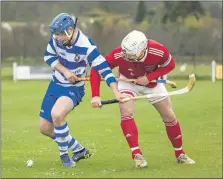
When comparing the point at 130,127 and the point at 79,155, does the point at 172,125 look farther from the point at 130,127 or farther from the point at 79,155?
the point at 79,155

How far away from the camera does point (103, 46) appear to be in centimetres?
5144

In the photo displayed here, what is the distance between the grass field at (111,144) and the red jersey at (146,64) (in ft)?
3.90

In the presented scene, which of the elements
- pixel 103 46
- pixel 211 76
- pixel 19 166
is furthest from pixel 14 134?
pixel 103 46

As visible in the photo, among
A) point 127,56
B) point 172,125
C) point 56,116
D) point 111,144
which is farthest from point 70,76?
point 111,144

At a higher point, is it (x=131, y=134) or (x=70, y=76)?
(x=70, y=76)

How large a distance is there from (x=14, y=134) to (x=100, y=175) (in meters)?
5.85

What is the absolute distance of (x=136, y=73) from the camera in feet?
32.7

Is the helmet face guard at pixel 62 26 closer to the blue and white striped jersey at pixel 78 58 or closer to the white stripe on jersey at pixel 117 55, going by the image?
the blue and white striped jersey at pixel 78 58

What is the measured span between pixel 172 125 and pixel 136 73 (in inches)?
37.9

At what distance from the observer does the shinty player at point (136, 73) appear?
9586 millimetres

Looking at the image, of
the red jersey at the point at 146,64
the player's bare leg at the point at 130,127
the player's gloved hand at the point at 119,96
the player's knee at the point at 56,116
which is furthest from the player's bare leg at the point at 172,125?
the player's knee at the point at 56,116

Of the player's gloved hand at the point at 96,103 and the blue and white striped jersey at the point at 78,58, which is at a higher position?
the blue and white striped jersey at the point at 78,58

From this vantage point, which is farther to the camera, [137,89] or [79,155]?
[79,155]

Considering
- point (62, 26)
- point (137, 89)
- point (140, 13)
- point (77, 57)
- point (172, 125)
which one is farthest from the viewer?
point (140, 13)
